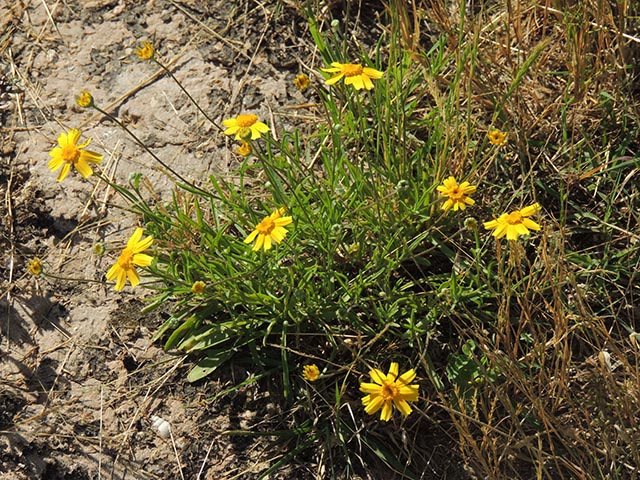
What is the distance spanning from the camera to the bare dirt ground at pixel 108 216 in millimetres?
2342

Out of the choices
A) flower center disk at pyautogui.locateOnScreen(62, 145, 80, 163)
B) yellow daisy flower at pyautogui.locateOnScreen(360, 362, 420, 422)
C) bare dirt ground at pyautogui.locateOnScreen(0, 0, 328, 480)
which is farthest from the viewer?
bare dirt ground at pyautogui.locateOnScreen(0, 0, 328, 480)

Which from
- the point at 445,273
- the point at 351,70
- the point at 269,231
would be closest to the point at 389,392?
the point at 269,231

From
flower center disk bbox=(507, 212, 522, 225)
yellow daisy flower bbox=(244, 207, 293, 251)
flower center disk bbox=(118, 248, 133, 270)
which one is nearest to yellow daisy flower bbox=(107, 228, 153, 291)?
flower center disk bbox=(118, 248, 133, 270)

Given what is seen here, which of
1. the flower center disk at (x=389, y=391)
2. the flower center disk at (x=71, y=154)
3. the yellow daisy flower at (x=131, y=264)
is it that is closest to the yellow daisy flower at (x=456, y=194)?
the flower center disk at (x=389, y=391)

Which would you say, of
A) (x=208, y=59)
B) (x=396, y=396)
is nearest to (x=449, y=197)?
(x=396, y=396)

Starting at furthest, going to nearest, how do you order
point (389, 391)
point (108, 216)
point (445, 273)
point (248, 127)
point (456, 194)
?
point (108, 216), point (445, 273), point (456, 194), point (248, 127), point (389, 391)

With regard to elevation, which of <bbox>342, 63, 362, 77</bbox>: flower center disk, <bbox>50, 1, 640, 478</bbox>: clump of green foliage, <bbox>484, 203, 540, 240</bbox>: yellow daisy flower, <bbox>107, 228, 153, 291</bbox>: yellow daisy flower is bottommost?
<bbox>50, 1, 640, 478</bbox>: clump of green foliage

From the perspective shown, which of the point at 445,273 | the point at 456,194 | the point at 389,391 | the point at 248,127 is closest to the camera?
the point at 389,391

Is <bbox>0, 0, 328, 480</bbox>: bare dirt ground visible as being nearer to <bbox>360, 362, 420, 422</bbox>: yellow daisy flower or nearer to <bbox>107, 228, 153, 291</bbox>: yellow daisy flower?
<bbox>107, 228, 153, 291</bbox>: yellow daisy flower

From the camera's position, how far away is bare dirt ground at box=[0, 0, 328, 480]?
2342 millimetres

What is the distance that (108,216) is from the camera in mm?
2777

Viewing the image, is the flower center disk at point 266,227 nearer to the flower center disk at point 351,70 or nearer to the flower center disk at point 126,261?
the flower center disk at point 126,261

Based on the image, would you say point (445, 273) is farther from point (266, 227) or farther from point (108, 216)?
point (108, 216)

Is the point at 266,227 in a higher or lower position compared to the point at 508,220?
higher
